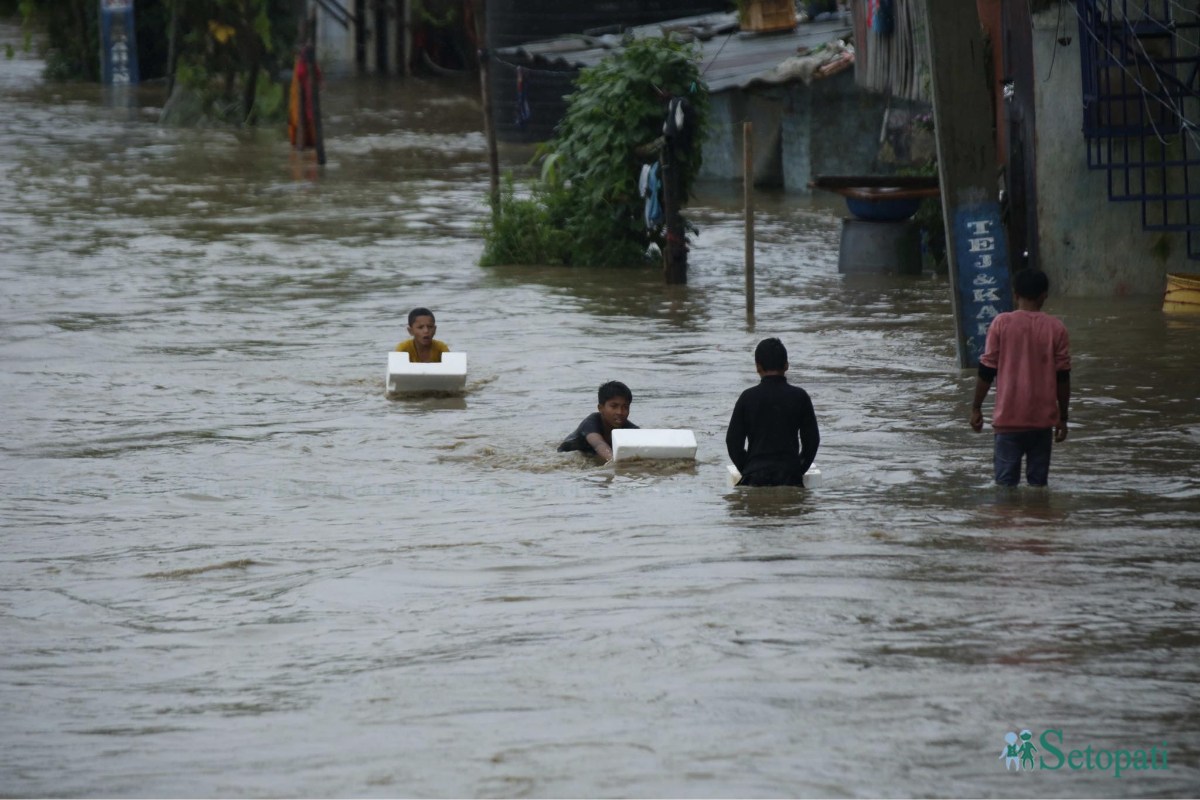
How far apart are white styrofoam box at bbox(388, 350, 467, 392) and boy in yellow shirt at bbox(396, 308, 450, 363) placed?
25 centimetres

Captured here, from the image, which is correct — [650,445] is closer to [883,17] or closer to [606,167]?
[606,167]

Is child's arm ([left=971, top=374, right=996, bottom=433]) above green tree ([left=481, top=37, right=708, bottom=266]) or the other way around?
the other way around

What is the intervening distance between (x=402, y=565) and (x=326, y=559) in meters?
0.42

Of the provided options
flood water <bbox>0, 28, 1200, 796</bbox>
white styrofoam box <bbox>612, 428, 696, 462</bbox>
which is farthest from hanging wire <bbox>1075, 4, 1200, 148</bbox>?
white styrofoam box <bbox>612, 428, 696, 462</bbox>

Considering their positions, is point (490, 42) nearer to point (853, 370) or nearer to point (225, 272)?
point (225, 272)

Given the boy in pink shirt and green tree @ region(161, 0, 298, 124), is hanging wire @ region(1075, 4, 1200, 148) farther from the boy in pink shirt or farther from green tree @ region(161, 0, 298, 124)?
green tree @ region(161, 0, 298, 124)

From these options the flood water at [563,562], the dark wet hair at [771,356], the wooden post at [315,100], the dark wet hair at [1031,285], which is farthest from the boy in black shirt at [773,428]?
the wooden post at [315,100]

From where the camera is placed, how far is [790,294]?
18.0 m

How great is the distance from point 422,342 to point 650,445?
11.5 feet

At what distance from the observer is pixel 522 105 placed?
35.8m

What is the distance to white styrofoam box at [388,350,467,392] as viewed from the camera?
511 inches

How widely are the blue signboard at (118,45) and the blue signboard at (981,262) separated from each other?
1458 inches

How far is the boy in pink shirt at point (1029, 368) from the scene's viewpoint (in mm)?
9055

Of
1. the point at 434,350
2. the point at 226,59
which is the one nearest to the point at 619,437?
the point at 434,350
